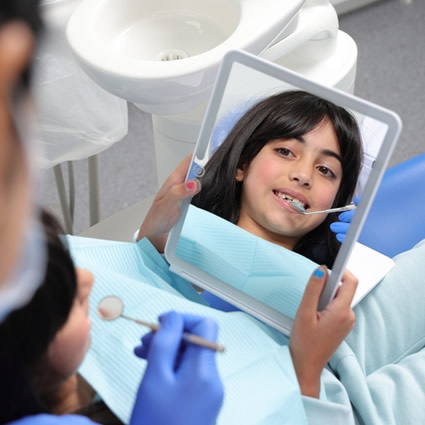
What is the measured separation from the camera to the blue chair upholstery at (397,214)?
1.16 metres

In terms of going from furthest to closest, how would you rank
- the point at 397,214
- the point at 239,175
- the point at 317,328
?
the point at 397,214 → the point at 239,175 → the point at 317,328

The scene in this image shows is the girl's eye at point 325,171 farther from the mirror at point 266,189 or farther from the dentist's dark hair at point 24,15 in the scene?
the dentist's dark hair at point 24,15

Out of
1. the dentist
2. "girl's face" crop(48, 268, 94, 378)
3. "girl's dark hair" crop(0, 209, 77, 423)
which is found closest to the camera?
the dentist

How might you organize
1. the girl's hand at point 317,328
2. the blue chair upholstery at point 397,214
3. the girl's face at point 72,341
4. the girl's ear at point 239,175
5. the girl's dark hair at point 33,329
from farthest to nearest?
1. the blue chair upholstery at point 397,214
2. the girl's ear at point 239,175
3. the girl's hand at point 317,328
4. the girl's face at point 72,341
5. the girl's dark hair at point 33,329

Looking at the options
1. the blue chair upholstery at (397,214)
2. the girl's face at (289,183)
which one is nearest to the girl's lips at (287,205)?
the girl's face at (289,183)

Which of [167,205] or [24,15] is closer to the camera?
[24,15]

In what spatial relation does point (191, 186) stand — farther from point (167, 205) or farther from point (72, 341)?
point (72, 341)

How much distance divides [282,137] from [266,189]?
77 mm

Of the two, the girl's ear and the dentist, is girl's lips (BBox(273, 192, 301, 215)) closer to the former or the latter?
the girl's ear

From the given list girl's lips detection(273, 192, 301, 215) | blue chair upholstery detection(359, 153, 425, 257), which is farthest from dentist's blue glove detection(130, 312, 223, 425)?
blue chair upholstery detection(359, 153, 425, 257)

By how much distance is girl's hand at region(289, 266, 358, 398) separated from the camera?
0.86 metres

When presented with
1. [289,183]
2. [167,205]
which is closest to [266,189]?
[289,183]

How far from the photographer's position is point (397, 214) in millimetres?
1175

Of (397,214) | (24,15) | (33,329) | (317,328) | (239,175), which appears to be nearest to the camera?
(24,15)
